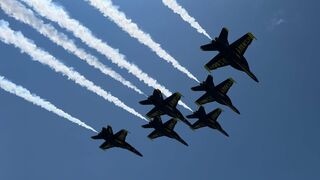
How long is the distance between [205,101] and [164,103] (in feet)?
20.6

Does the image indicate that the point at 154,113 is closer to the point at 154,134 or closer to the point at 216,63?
the point at 154,134

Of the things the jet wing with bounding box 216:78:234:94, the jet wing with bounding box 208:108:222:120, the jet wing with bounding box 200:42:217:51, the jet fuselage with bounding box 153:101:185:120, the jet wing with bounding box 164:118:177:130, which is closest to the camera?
the jet wing with bounding box 200:42:217:51

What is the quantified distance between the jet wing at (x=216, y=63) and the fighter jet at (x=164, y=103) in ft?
21.4

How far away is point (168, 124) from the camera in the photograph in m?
74.7

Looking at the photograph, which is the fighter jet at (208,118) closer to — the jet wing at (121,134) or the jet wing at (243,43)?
the jet wing at (121,134)

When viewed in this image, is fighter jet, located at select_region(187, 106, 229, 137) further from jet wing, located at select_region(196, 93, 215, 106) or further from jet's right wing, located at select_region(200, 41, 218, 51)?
jet's right wing, located at select_region(200, 41, 218, 51)

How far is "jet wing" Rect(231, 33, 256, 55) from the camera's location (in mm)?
60375

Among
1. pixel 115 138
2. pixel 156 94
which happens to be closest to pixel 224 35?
pixel 156 94

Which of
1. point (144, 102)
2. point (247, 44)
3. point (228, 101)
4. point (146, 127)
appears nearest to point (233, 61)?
point (247, 44)

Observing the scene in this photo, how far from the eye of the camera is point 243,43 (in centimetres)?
6084

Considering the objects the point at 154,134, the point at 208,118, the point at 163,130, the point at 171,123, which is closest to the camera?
the point at 163,130

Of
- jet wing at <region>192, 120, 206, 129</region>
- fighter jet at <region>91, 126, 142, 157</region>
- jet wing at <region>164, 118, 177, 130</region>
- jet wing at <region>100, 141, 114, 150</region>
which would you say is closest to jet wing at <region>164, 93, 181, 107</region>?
jet wing at <region>164, 118, 177, 130</region>

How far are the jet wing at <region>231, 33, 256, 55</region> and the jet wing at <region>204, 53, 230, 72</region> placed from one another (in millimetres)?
2259

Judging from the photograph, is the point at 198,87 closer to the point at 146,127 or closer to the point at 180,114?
the point at 180,114
